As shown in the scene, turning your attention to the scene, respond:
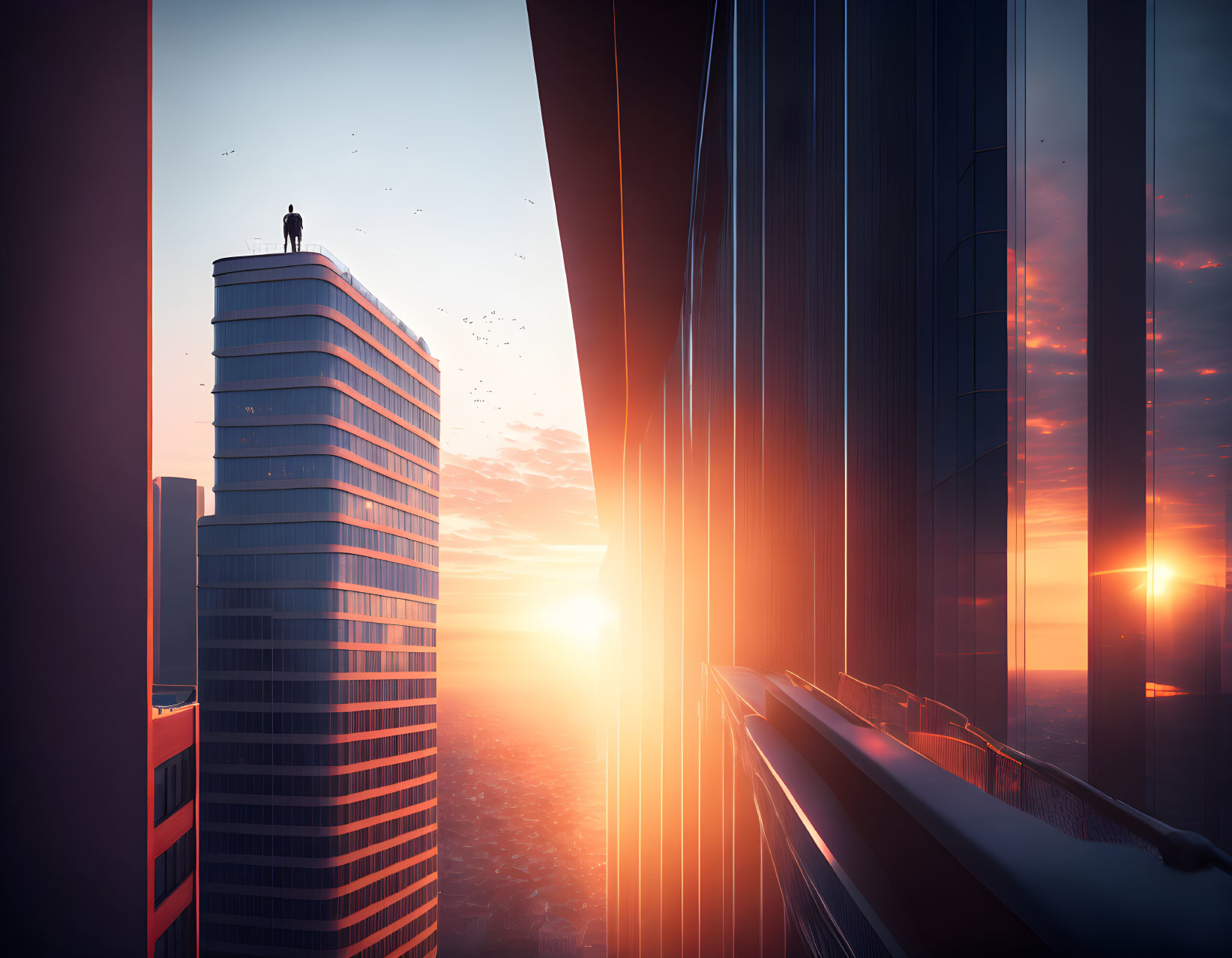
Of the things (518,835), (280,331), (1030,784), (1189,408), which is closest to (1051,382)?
(1189,408)

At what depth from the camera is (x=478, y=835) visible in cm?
7244

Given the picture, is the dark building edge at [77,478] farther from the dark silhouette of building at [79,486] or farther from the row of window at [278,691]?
the row of window at [278,691]

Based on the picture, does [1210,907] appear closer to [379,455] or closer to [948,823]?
[948,823]

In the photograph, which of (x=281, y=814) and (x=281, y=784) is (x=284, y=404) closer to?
(x=281, y=784)

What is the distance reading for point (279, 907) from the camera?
33312mm

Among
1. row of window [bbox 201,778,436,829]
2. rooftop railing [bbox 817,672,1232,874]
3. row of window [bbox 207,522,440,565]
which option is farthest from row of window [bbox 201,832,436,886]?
rooftop railing [bbox 817,672,1232,874]

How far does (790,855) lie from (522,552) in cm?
4472

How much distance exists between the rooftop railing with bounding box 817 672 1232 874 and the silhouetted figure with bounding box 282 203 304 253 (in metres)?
44.7

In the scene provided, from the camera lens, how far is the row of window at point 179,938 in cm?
1390

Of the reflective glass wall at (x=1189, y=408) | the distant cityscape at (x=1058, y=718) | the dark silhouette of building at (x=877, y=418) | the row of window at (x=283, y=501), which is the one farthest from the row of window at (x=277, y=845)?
the reflective glass wall at (x=1189, y=408)

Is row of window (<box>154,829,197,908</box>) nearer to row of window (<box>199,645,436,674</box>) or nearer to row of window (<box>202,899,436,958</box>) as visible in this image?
row of window (<box>199,645,436,674</box>)

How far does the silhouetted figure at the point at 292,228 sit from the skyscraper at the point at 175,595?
1826 cm

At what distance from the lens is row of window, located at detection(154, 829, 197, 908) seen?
12.0 m

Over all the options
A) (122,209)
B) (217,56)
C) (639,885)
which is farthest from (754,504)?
(217,56)
